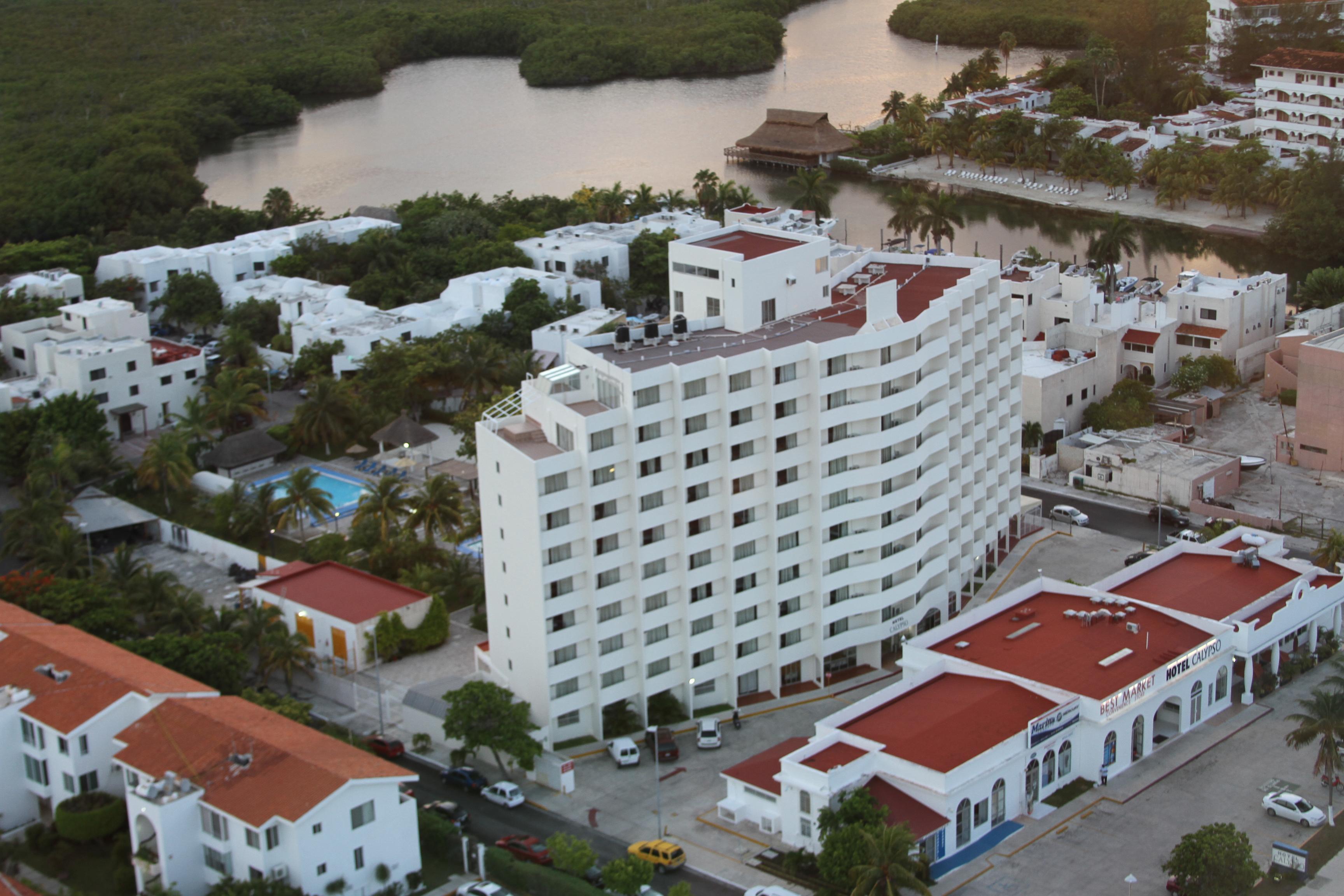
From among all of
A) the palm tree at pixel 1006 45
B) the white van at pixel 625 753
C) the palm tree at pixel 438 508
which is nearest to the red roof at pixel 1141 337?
the palm tree at pixel 438 508

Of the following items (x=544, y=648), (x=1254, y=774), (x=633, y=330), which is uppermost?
(x=633, y=330)

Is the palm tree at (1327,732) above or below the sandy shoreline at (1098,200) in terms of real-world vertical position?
below

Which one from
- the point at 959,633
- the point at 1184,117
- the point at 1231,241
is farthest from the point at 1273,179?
the point at 959,633

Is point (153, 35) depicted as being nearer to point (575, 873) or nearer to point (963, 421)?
point (963, 421)

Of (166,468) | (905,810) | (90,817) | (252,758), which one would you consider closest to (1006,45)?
(166,468)

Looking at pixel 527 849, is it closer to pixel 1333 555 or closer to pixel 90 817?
pixel 90 817

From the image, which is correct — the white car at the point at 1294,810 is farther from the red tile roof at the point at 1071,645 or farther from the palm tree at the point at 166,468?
the palm tree at the point at 166,468
